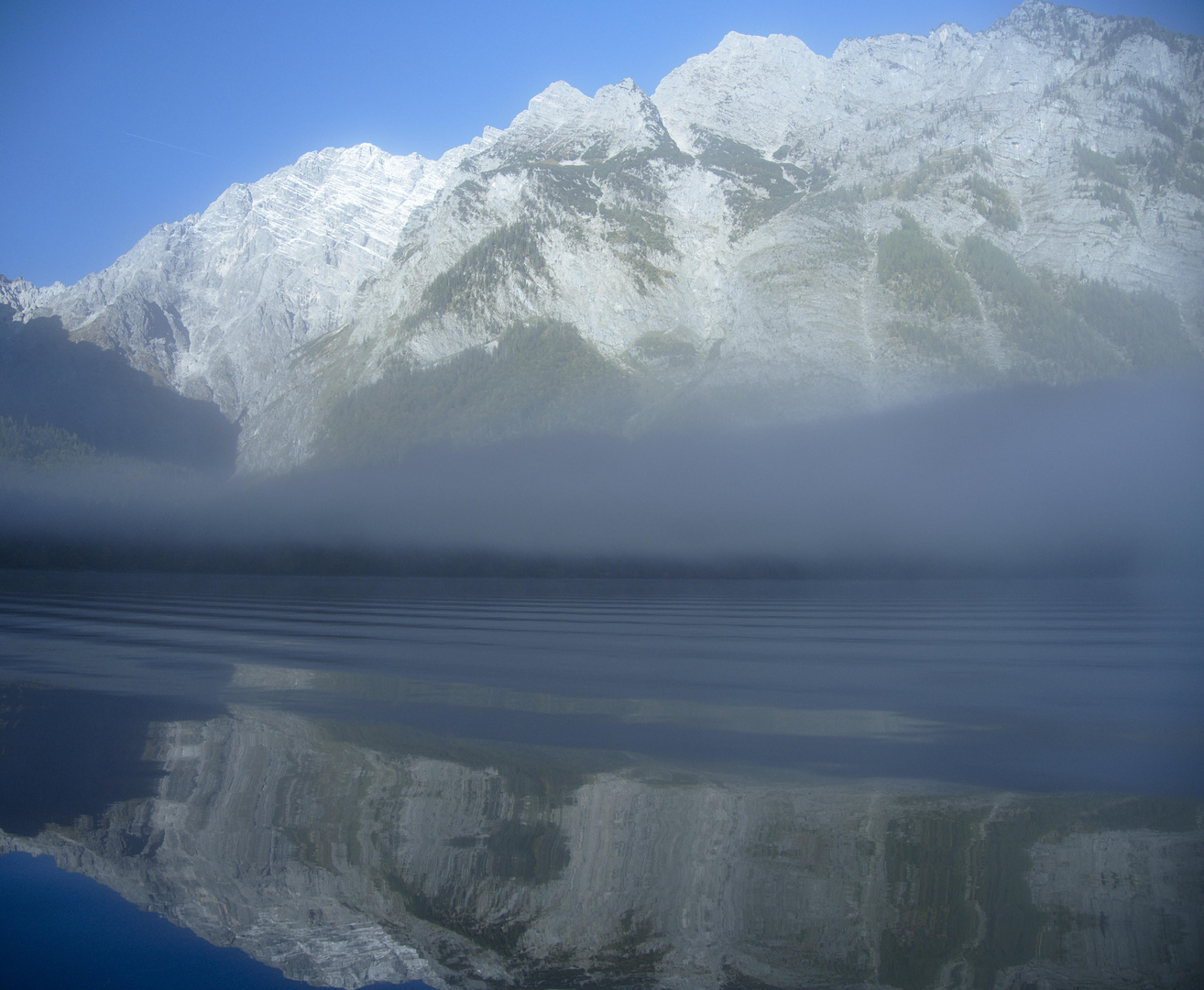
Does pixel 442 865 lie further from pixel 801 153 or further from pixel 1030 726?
pixel 801 153

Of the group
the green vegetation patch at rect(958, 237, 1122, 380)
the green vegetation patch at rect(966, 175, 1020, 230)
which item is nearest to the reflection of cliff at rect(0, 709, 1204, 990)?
the green vegetation patch at rect(958, 237, 1122, 380)

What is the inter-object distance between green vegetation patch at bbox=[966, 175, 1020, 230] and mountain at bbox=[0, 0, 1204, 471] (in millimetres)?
475

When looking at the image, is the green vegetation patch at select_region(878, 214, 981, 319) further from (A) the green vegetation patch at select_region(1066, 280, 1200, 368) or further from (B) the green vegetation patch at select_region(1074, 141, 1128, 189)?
(B) the green vegetation patch at select_region(1074, 141, 1128, 189)

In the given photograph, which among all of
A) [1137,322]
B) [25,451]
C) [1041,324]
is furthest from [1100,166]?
[25,451]

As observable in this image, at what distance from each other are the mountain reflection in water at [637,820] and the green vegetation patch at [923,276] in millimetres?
122119

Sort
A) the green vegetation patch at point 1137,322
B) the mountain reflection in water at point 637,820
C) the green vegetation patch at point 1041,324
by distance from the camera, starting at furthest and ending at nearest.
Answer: the green vegetation patch at point 1137,322
the green vegetation patch at point 1041,324
the mountain reflection in water at point 637,820

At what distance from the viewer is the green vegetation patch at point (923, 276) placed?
404ft

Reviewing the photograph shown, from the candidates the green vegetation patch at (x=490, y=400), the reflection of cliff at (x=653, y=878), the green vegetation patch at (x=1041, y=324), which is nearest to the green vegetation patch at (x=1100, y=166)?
the green vegetation patch at (x=1041, y=324)

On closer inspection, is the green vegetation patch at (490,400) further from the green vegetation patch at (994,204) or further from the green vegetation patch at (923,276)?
the green vegetation patch at (994,204)

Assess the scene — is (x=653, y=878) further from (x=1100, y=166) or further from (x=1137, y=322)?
(x=1100, y=166)

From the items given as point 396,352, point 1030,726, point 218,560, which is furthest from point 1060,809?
point 396,352

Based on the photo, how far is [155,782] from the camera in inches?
292

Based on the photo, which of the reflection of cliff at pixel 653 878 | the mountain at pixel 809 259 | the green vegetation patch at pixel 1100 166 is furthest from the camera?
the green vegetation patch at pixel 1100 166

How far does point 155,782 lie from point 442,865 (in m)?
3.86
